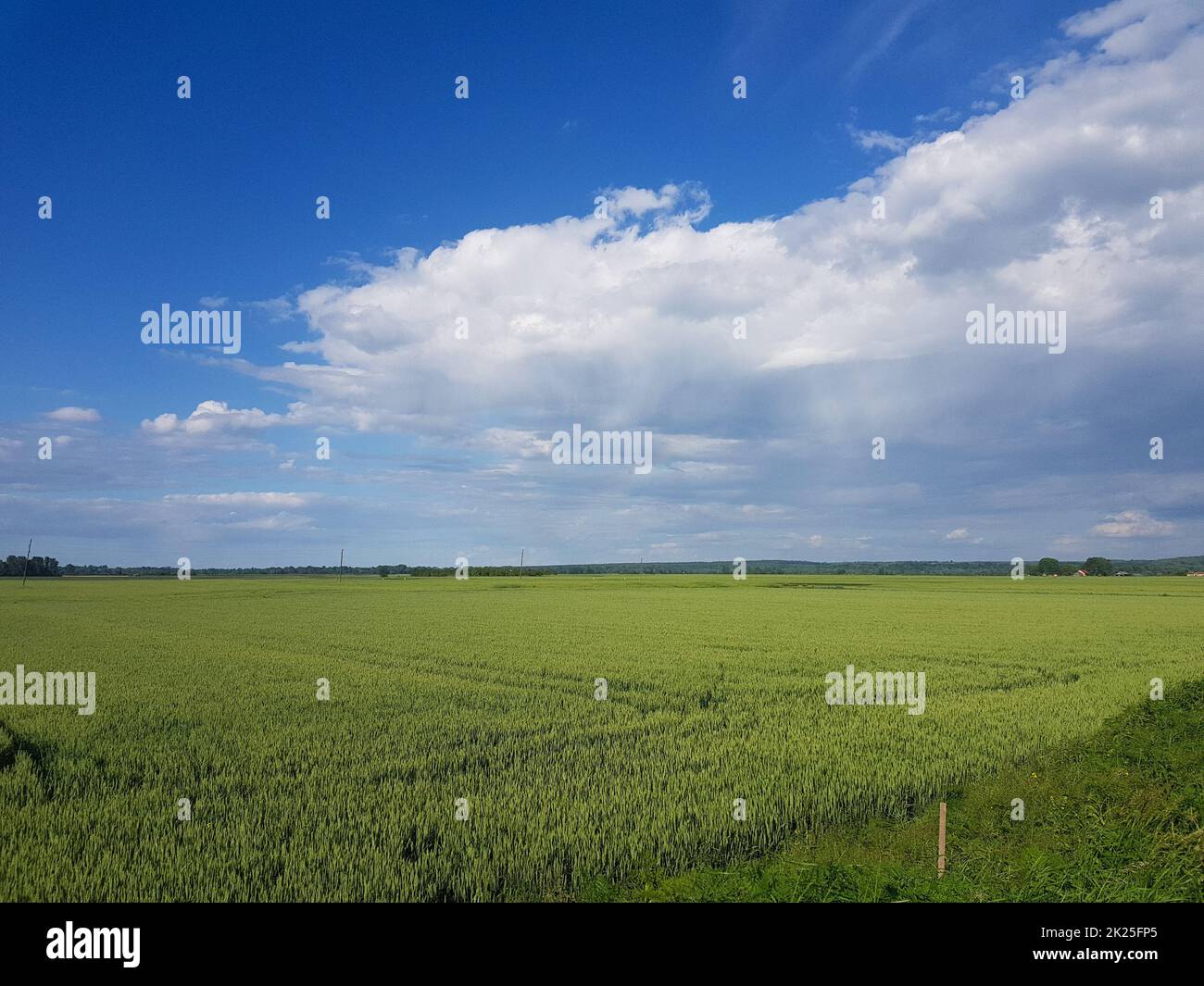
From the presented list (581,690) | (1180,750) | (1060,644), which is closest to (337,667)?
(581,690)

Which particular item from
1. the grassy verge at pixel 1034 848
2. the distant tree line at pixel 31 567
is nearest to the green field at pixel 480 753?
the grassy verge at pixel 1034 848

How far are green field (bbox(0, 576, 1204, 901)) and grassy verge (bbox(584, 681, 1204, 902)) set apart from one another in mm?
571

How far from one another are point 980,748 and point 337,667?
18.5 metres

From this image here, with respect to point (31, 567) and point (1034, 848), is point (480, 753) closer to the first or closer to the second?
point (1034, 848)

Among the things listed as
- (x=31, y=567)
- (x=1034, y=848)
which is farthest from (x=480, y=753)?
(x=31, y=567)

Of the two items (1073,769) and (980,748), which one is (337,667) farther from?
(1073,769)

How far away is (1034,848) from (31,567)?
590 ft

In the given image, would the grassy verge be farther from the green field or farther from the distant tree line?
the distant tree line

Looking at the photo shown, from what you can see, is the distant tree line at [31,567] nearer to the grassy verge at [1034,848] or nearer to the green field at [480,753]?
the green field at [480,753]

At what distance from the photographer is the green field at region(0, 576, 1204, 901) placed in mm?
8078

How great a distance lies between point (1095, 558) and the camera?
177 m
